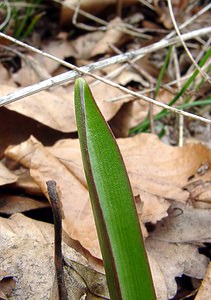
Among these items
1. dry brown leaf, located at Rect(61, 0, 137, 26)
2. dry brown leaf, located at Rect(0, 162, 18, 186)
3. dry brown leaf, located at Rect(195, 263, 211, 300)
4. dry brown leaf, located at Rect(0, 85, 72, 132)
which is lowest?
dry brown leaf, located at Rect(195, 263, 211, 300)

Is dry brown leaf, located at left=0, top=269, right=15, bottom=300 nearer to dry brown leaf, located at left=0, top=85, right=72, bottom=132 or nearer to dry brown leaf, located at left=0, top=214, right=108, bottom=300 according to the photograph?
dry brown leaf, located at left=0, top=214, right=108, bottom=300

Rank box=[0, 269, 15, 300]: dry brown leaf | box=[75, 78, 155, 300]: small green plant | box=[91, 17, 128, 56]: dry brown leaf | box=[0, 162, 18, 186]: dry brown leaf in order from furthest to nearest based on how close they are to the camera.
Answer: box=[91, 17, 128, 56]: dry brown leaf, box=[0, 162, 18, 186]: dry brown leaf, box=[0, 269, 15, 300]: dry brown leaf, box=[75, 78, 155, 300]: small green plant

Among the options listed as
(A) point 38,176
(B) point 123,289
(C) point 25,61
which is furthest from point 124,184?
(C) point 25,61

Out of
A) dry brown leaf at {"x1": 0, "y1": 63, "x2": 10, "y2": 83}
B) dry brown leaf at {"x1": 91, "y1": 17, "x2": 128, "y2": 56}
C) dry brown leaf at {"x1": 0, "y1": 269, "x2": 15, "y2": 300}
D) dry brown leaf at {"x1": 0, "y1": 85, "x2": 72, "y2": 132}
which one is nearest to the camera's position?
dry brown leaf at {"x1": 0, "y1": 269, "x2": 15, "y2": 300}

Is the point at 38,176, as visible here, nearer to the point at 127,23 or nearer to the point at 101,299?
the point at 101,299

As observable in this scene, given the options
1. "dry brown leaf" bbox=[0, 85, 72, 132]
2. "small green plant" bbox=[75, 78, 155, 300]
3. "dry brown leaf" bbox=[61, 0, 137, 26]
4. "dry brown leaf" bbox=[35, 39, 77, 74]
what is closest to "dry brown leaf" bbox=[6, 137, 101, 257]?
"dry brown leaf" bbox=[0, 85, 72, 132]

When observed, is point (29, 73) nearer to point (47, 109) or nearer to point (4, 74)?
point (4, 74)

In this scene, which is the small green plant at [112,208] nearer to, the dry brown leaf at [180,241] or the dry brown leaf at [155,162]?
the dry brown leaf at [180,241]

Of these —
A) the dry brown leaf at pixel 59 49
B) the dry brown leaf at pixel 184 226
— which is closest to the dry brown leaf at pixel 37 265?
the dry brown leaf at pixel 184 226
